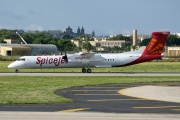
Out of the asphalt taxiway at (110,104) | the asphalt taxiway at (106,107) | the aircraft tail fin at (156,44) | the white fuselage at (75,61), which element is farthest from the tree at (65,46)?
the asphalt taxiway at (106,107)

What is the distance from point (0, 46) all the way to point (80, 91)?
4279 inches

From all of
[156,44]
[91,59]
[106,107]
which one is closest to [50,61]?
[91,59]

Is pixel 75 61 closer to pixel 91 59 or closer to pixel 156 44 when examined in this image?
pixel 91 59

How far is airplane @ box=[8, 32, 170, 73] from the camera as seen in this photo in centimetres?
5759

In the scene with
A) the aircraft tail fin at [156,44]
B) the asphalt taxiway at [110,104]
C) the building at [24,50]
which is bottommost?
the asphalt taxiway at [110,104]

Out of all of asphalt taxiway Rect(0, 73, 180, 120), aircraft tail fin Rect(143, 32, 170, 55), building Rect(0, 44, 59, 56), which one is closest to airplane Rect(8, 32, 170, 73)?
aircraft tail fin Rect(143, 32, 170, 55)

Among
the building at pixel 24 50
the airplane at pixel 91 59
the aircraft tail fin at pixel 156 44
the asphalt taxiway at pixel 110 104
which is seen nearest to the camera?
the asphalt taxiway at pixel 110 104

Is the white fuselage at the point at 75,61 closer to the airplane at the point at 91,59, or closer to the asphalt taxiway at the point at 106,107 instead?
the airplane at the point at 91,59

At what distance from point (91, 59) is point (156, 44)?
24.3 ft

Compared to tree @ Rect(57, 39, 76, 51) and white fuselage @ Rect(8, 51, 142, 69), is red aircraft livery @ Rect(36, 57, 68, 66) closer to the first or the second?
white fuselage @ Rect(8, 51, 142, 69)

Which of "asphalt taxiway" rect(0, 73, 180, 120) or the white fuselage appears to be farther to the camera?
the white fuselage

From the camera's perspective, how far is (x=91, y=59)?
5894 cm

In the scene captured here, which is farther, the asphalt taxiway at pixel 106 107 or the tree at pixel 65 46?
the tree at pixel 65 46

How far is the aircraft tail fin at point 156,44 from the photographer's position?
5838 cm
